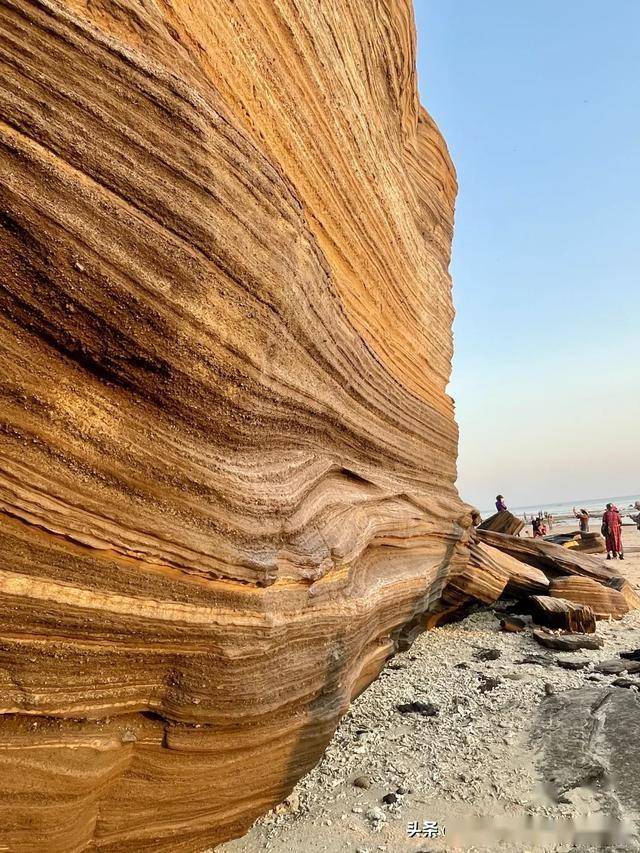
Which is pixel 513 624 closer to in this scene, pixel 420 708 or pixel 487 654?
pixel 487 654

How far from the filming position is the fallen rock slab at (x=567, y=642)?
249 inches

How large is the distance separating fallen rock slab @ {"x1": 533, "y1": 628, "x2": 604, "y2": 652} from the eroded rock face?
11.6ft

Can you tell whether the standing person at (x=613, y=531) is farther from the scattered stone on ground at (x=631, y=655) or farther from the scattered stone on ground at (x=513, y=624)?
the scattered stone on ground at (x=631, y=655)

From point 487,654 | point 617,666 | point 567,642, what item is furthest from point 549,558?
point 617,666

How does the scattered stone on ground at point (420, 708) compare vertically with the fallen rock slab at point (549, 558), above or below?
below

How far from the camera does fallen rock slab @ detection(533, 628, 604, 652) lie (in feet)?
20.8

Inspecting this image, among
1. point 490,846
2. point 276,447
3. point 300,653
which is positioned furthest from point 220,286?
point 490,846

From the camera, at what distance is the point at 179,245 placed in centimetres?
256

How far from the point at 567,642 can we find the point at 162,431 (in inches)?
222

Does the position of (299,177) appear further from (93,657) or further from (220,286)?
(93,657)

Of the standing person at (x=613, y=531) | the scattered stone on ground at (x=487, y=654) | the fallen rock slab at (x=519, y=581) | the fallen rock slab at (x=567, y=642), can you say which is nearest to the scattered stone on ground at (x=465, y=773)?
the scattered stone on ground at (x=487, y=654)

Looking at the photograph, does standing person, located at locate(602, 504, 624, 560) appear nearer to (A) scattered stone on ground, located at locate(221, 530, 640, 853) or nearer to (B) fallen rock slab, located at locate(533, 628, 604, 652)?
(B) fallen rock slab, located at locate(533, 628, 604, 652)

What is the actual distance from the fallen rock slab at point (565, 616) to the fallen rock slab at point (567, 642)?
16.7 inches

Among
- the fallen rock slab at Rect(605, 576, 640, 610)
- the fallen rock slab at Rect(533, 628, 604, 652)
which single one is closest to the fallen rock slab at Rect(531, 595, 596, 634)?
the fallen rock slab at Rect(533, 628, 604, 652)
